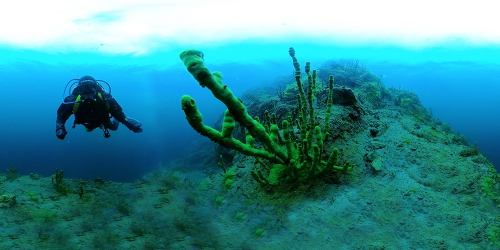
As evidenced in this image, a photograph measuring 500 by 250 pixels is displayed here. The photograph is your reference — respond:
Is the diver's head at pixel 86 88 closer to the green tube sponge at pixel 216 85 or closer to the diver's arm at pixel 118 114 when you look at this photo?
the diver's arm at pixel 118 114

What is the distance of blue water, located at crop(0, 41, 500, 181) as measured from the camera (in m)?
17.0

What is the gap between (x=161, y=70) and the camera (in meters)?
51.7

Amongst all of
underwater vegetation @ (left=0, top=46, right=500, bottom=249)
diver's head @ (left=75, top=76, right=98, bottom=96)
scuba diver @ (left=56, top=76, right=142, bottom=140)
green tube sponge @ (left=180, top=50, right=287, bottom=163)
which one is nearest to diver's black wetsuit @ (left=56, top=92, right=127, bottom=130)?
scuba diver @ (left=56, top=76, right=142, bottom=140)

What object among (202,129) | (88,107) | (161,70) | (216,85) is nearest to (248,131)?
(202,129)

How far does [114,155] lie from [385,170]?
1785 centimetres

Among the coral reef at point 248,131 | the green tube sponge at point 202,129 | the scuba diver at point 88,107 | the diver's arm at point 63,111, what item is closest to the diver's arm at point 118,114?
the scuba diver at point 88,107

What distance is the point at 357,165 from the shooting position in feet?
13.4

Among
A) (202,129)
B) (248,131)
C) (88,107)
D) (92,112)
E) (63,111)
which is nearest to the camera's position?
(202,129)

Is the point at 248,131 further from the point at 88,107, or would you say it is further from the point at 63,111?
the point at 63,111

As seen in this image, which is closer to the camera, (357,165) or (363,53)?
(357,165)

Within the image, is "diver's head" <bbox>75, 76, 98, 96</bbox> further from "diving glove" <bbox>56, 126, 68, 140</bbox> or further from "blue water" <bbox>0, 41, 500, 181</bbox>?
"blue water" <bbox>0, 41, 500, 181</bbox>

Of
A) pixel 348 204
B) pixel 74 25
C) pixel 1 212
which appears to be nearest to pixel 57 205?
pixel 1 212

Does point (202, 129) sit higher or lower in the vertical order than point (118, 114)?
higher

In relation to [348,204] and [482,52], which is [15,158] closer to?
[348,204]
